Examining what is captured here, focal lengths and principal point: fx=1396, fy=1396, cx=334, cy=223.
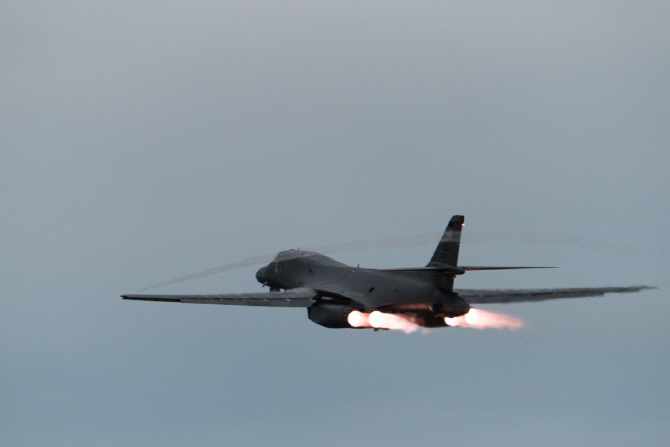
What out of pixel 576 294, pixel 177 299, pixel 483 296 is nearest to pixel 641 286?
pixel 576 294

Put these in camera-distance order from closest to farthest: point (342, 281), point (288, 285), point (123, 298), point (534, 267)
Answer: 1. point (534, 267)
2. point (123, 298)
3. point (342, 281)
4. point (288, 285)

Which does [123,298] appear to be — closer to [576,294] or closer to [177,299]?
[177,299]

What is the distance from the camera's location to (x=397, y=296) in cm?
7944

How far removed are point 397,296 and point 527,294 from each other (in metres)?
8.86

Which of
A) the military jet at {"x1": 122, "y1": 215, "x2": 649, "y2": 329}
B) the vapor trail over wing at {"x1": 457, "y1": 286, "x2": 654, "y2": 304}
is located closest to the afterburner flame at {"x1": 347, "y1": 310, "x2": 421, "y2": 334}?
the military jet at {"x1": 122, "y1": 215, "x2": 649, "y2": 329}

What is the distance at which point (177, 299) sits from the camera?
267 ft

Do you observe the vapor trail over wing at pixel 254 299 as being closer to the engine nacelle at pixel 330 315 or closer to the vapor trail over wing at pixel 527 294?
the engine nacelle at pixel 330 315

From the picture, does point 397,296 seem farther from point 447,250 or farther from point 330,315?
point 330,315

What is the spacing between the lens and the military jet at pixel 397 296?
7844cm

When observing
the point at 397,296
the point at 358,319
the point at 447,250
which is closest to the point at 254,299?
the point at 358,319

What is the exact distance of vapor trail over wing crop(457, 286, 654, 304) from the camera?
271 ft

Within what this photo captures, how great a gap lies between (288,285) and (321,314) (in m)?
11.8

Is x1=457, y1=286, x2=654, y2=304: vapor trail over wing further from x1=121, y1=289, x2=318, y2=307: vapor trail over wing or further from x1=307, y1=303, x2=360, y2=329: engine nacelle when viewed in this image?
x1=121, y1=289, x2=318, y2=307: vapor trail over wing

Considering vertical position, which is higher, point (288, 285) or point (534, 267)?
point (288, 285)
